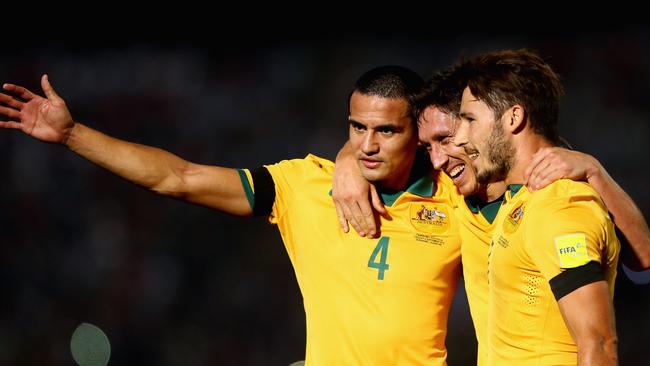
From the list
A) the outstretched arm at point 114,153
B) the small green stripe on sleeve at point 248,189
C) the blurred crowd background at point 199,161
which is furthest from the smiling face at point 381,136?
the blurred crowd background at point 199,161

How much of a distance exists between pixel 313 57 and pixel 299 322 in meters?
2.20

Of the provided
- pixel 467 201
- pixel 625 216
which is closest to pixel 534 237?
pixel 625 216

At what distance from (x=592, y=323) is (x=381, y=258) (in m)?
1.32

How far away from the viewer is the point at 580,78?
6672mm

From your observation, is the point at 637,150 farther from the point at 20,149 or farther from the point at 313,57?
the point at 20,149

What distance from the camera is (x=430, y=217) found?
372 centimetres

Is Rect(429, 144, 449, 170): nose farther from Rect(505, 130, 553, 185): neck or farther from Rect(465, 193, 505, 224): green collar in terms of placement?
Rect(505, 130, 553, 185): neck

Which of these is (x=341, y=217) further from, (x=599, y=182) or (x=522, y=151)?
(x=599, y=182)

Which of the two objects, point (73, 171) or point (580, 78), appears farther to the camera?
point (73, 171)

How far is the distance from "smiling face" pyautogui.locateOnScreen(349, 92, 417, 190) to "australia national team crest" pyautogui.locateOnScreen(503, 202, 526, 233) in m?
0.92

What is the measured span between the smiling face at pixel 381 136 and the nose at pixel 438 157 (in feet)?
0.33

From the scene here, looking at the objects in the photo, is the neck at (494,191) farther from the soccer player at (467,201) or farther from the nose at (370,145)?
the nose at (370,145)

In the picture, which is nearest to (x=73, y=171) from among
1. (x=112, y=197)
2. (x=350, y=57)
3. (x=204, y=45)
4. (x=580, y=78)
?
(x=112, y=197)

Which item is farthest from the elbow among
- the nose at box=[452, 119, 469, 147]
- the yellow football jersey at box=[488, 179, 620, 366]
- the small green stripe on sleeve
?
the small green stripe on sleeve
